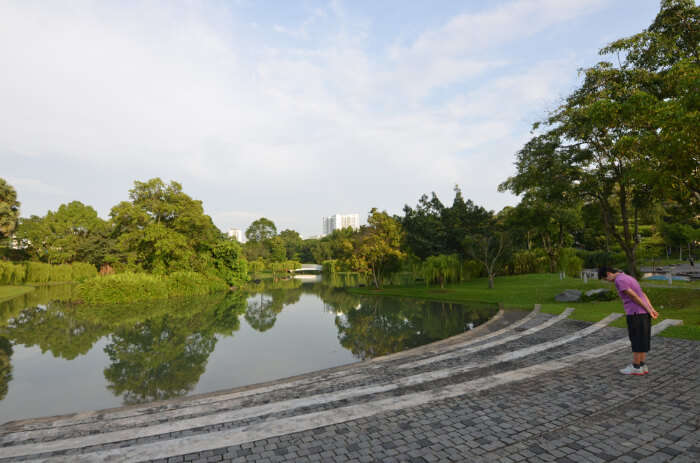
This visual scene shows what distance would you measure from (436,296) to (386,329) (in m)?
9.19

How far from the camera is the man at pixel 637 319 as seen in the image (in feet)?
16.5

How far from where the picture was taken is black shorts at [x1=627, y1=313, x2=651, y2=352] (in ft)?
16.5

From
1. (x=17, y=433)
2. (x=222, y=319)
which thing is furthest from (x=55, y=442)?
(x=222, y=319)

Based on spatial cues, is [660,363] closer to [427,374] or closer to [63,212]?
[427,374]

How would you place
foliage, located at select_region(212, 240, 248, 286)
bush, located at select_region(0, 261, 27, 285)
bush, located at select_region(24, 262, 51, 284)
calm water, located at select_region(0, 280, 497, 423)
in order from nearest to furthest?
calm water, located at select_region(0, 280, 497, 423), bush, located at select_region(0, 261, 27, 285), foliage, located at select_region(212, 240, 248, 286), bush, located at select_region(24, 262, 51, 284)

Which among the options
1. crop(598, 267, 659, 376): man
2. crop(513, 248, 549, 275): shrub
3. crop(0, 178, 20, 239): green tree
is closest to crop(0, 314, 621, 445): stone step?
crop(598, 267, 659, 376): man

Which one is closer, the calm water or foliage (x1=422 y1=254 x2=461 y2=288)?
the calm water

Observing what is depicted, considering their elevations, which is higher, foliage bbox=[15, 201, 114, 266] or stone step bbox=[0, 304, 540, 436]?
foliage bbox=[15, 201, 114, 266]

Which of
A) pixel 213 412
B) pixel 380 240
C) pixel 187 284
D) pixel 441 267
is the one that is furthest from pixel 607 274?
pixel 187 284

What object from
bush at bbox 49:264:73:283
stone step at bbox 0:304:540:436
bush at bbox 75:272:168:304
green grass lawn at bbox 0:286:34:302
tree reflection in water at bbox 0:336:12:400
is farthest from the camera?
bush at bbox 49:264:73:283

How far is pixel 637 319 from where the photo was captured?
513cm

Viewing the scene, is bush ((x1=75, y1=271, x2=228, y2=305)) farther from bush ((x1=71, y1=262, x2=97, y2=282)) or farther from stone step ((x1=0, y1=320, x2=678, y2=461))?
stone step ((x1=0, y1=320, x2=678, y2=461))

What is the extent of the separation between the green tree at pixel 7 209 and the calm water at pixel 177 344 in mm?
16547

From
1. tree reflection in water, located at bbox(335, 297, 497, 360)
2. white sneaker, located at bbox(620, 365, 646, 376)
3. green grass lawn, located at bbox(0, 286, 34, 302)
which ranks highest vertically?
green grass lawn, located at bbox(0, 286, 34, 302)
